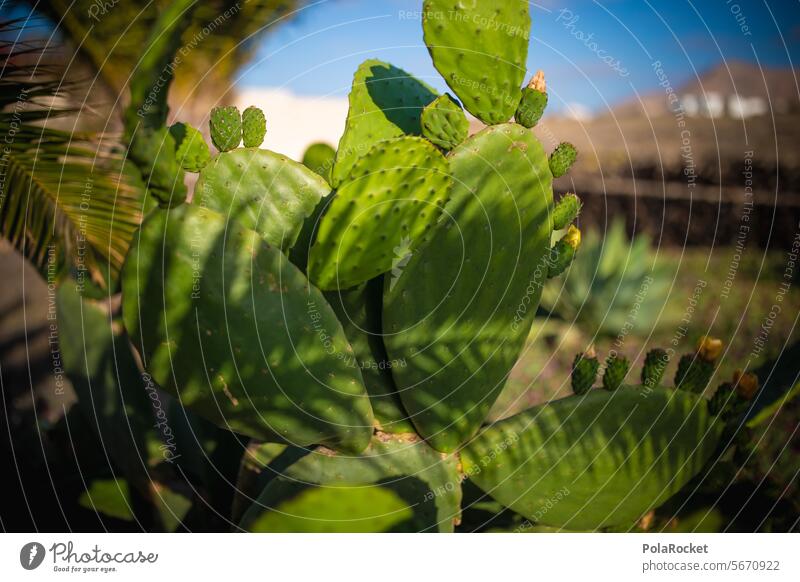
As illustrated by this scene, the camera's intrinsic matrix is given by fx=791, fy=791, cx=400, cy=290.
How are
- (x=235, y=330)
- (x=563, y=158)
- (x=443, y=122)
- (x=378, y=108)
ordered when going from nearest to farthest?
(x=235, y=330), (x=443, y=122), (x=563, y=158), (x=378, y=108)

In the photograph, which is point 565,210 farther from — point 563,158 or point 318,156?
point 318,156

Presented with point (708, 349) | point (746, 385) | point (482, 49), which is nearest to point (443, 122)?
point (482, 49)

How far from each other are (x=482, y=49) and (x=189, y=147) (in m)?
0.56

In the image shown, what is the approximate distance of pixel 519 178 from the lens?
148 centimetres

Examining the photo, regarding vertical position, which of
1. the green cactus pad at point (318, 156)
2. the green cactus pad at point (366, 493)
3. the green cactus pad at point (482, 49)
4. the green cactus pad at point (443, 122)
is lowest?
the green cactus pad at point (366, 493)

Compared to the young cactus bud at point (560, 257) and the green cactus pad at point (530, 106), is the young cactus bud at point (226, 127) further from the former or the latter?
the young cactus bud at point (560, 257)

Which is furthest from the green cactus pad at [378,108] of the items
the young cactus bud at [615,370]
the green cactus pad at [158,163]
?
the young cactus bud at [615,370]

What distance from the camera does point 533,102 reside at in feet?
4.83

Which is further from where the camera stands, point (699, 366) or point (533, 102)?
point (699, 366)

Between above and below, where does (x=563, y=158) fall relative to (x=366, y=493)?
above

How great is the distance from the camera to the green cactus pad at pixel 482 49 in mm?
1420

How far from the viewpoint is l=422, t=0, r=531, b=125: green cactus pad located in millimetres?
1420
